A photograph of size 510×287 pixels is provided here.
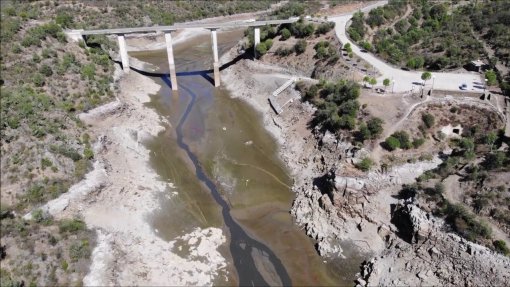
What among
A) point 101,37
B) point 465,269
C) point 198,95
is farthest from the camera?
point 101,37

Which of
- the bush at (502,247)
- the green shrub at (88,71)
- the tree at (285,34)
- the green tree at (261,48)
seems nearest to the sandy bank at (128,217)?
the green shrub at (88,71)

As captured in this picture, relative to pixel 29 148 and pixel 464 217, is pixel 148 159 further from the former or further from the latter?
pixel 464 217

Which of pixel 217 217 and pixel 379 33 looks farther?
pixel 379 33

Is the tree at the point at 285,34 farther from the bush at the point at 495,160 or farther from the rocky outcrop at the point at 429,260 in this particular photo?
the rocky outcrop at the point at 429,260

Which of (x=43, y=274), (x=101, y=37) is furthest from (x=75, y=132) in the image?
(x=101, y=37)

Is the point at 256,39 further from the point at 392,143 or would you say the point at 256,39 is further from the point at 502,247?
the point at 502,247

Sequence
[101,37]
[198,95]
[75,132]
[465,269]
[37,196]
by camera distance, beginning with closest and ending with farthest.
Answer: [465,269], [37,196], [75,132], [198,95], [101,37]

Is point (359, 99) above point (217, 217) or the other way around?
above

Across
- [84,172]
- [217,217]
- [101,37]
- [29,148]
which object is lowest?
[217,217]
